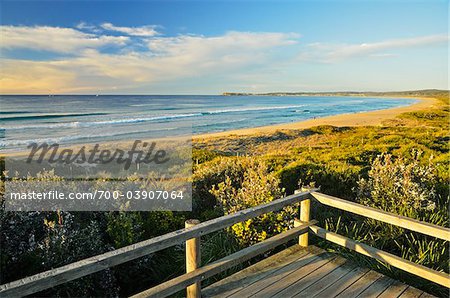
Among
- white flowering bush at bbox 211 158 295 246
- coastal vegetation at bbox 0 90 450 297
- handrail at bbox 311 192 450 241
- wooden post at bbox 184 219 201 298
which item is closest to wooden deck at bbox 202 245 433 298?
wooden post at bbox 184 219 201 298

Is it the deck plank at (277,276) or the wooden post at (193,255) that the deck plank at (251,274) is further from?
the wooden post at (193,255)

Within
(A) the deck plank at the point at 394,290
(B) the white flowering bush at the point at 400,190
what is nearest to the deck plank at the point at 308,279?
(A) the deck plank at the point at 394,290

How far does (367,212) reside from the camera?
143 inches

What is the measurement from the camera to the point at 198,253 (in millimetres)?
3023

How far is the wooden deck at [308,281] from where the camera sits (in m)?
3.35

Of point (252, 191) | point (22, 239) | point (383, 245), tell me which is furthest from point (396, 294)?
point (22, 239)

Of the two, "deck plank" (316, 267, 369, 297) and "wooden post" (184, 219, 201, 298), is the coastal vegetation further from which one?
"wooden post" (184, 219, 201, 298)

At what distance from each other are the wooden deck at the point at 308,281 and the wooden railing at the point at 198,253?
0.29m

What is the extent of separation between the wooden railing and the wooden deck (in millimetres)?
286

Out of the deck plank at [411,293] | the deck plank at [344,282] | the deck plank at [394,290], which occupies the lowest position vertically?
the deck plank at [411,293]

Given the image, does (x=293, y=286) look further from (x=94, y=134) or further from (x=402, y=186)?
(x=94, y=134)

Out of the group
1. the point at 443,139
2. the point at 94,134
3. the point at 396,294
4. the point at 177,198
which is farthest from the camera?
the point at 94,134

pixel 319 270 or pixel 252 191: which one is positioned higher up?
pixel 252 191

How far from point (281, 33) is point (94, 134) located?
18.8 metres
